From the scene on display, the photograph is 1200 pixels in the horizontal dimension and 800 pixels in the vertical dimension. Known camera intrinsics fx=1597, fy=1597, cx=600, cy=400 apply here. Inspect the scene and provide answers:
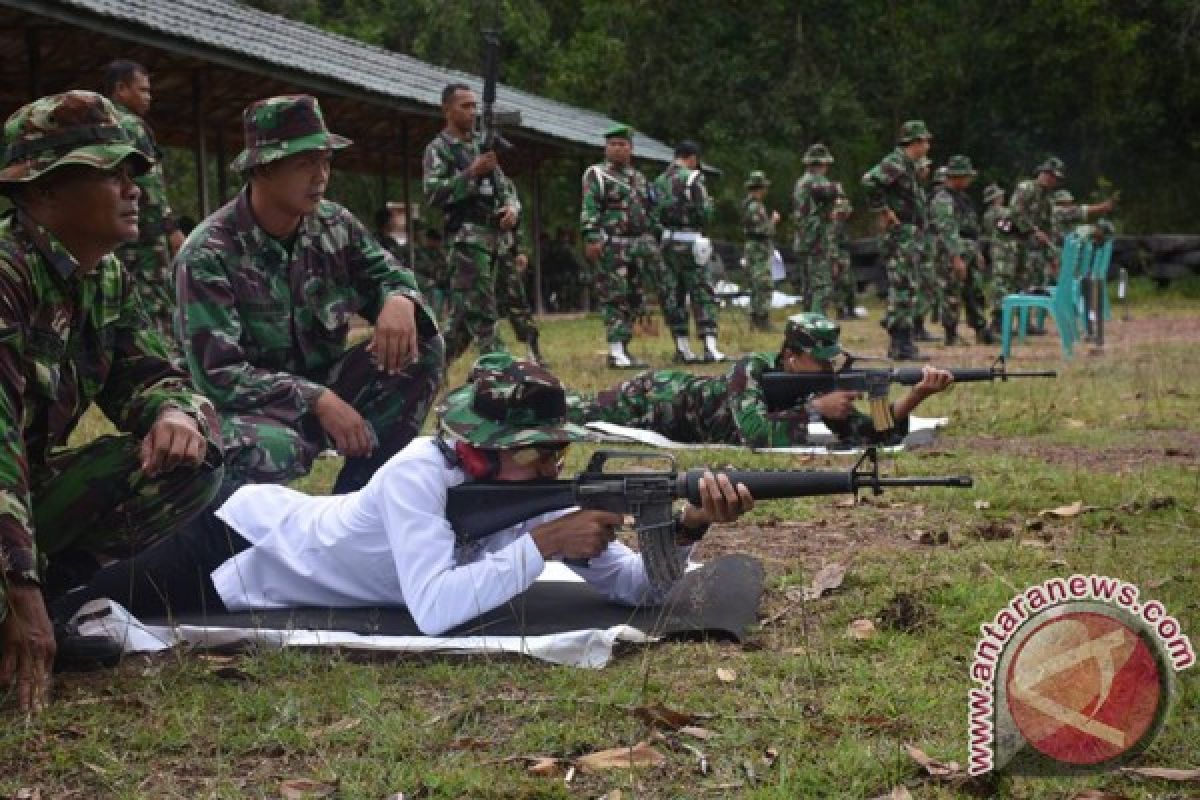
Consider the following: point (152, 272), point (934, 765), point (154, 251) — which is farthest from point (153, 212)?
point (934, 765)

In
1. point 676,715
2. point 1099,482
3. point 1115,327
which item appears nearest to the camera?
point 676,715

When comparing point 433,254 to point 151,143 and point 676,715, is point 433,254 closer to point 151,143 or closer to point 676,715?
point 151,143

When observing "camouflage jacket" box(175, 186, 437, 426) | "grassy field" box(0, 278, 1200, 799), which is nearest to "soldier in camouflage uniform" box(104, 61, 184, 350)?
"camouflage jacket" box(175, 186, 437, 426)

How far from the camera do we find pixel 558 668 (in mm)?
4207

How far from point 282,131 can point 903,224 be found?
10074 mm

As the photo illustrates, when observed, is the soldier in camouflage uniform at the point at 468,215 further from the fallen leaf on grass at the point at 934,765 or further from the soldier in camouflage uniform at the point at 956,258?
the fallen leaf on grass at the point at 934,765

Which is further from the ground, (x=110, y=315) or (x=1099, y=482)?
(x=110, y=315)

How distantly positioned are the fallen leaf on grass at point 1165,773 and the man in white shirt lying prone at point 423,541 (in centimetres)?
133

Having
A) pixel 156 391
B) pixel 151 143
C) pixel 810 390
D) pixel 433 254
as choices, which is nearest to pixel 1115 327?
pixel 433 254

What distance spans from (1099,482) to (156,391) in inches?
168

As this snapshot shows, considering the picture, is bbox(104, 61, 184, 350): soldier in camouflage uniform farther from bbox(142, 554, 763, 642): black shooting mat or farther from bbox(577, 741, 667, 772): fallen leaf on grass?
bbox(577, 741, 667, 772): fallen leaf on grass

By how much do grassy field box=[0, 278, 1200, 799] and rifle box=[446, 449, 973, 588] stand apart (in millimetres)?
397

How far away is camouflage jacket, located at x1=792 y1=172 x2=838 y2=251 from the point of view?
20000mm

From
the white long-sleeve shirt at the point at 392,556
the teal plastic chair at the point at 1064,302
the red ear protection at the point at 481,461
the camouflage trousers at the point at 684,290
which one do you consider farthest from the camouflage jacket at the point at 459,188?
the red ear protection at the point at 481,461
